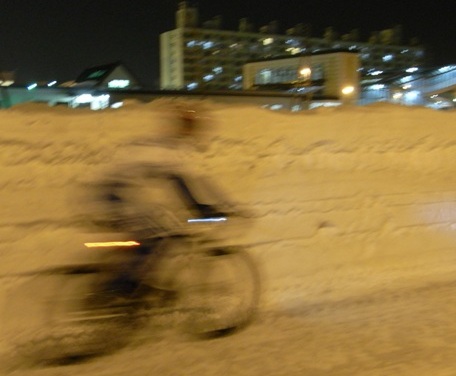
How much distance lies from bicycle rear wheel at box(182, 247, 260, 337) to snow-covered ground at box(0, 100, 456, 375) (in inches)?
6.1

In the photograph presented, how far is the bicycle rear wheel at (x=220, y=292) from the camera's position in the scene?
5223mm

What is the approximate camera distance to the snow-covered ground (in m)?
5.04

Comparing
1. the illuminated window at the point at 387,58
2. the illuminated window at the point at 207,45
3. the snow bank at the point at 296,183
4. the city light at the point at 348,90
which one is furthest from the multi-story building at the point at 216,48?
the snow bank at the point at 296,183

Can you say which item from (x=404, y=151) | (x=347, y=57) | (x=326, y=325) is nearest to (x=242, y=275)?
(x=326, y=325)

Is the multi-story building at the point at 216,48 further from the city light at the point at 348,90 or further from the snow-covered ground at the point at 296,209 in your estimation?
the snow-covered ground at the point at 296,209

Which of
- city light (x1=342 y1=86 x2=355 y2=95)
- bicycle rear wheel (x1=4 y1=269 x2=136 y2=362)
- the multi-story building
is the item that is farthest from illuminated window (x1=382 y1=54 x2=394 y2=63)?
bicycle rear wheel (x1=4 y1=269 x2=136 y2=362)

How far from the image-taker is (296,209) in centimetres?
631

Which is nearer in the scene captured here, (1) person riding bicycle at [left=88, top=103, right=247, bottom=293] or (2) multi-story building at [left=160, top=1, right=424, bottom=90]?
(1) person riding bicycle at [left=88, top=103, right=247, bottom=293]

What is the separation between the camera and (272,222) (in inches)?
242

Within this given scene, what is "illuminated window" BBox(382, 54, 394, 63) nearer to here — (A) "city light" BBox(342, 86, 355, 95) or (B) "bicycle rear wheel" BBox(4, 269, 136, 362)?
(A) "city light" BBox(342, 86, 355, 95)

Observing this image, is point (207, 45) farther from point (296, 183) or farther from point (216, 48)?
point (296, 183)

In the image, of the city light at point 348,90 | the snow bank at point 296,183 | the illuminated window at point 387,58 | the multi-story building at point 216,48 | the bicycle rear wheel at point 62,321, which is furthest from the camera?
the illuminated window at point 387,58

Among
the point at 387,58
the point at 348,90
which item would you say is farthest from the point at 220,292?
the point at 387,58

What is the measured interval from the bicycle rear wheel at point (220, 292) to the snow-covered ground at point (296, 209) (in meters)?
0.16
